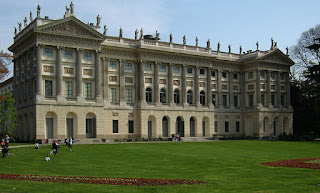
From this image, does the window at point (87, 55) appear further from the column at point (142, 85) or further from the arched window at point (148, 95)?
the arched window at point (148, 95)

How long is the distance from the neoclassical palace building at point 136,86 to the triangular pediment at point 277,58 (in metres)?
0.20

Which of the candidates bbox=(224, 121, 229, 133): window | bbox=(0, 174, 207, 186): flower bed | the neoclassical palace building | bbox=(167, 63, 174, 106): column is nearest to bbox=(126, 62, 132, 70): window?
the neoclassical palace building

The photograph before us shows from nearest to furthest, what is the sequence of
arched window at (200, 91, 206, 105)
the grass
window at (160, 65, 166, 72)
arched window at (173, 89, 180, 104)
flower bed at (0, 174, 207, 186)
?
the grass, flower bed at (0, 174, 207, 186), window at (160, 65, 166, 72), arched window at (173, 89, 180, 104), arched window at (200, 91, 206, 105)

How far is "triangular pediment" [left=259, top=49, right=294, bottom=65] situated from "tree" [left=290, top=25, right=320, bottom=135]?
282 centimetres

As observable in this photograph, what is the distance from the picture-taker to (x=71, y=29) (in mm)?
60562

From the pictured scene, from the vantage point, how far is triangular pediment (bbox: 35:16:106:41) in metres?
58.6

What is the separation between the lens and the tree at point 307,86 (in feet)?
250

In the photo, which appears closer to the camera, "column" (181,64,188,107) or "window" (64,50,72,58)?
"window" (64,50,72,58)

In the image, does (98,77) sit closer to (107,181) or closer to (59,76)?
(59,76)

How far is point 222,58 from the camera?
8038 centimetres

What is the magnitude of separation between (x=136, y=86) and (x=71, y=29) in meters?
14.6

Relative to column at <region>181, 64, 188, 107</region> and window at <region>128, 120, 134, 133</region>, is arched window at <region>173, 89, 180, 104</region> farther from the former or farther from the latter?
window at <region>128, 120, 134, 133</region>

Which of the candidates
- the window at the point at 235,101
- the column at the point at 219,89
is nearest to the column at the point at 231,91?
the window at the point at 235,101

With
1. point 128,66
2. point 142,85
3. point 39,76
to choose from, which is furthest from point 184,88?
point 39,76
